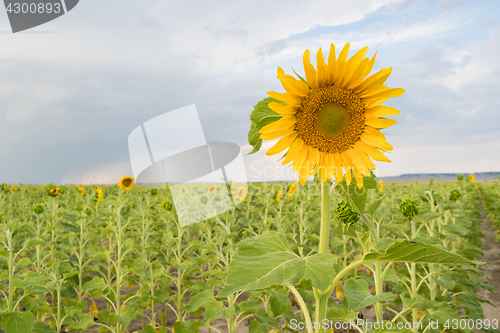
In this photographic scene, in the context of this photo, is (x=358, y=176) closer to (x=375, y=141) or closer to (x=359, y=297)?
(x=375, y=141)

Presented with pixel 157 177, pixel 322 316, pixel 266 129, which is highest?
pixel 157 177

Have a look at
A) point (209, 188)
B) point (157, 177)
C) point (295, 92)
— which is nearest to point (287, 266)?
point (295, 92)

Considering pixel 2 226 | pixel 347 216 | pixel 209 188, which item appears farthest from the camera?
pixel 209 188

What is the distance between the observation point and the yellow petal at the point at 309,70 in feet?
3.93

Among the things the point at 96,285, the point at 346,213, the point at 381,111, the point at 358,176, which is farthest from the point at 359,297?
the point at 96,285

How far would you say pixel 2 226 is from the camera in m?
3.25

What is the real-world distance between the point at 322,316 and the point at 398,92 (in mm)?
883

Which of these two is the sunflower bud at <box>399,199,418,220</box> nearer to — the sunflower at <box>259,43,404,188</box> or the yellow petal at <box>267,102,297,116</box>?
the sunflower at <box>259,43,404,188</box>

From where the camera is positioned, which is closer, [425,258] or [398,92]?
[425,258]

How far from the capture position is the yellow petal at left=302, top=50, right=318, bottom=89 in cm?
120

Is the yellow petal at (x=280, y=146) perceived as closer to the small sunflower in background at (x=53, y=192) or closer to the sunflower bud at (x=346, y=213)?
the sunflower bud at (x=346, y=213)

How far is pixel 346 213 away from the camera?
69.2 inches

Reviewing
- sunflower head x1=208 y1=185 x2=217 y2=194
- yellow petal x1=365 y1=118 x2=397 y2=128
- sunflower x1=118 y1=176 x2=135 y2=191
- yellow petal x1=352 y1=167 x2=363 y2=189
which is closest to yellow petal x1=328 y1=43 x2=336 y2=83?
yellow petal x1=365 y1=118 x2=397 y2=128

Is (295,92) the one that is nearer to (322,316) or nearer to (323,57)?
(323,57)
